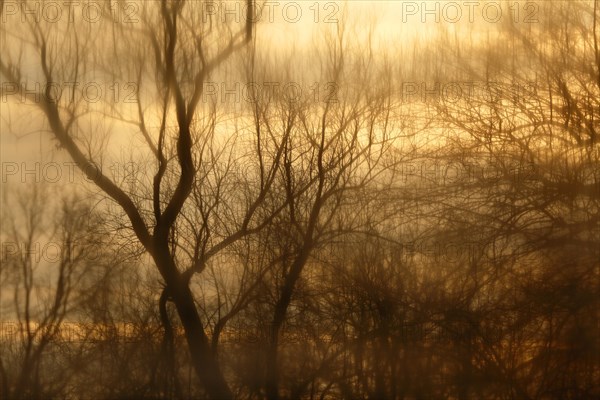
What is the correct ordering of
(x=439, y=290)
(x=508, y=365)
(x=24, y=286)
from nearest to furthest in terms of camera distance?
(x=508, y=365) < (x=439, y=290) < (x=24, y=286)

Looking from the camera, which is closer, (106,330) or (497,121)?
(497,121)

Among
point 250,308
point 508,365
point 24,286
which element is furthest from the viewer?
point 24,286

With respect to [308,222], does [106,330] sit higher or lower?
lower

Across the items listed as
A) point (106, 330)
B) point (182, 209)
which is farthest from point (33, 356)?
point (182, 209)

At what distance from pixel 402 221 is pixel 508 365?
2.54 meters

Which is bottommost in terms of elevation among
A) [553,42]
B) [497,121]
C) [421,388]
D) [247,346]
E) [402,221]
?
[421,388]

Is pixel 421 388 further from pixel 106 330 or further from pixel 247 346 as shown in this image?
pixel 106 330

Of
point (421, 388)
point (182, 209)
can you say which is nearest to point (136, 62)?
point (182, 209)

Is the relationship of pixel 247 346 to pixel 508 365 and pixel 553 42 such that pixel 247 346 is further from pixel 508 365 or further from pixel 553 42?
pixel 553 42

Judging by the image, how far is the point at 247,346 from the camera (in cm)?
1241

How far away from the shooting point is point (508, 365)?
1100 cm

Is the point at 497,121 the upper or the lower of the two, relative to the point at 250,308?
upper

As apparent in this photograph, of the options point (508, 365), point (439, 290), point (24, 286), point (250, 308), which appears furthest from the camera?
point (24, 286)

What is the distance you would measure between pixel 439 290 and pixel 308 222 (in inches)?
95.2
